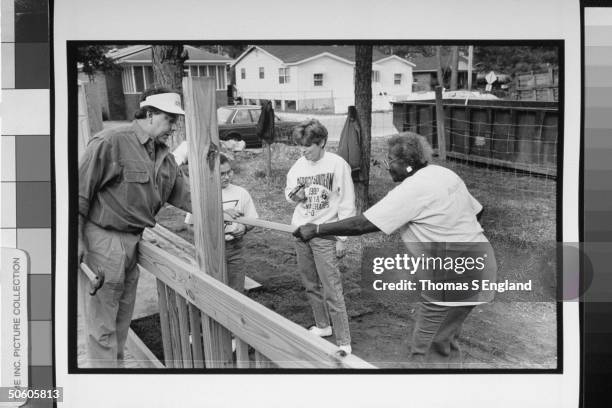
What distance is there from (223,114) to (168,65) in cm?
43

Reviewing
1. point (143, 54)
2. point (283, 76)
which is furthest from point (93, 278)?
point (283, 76)

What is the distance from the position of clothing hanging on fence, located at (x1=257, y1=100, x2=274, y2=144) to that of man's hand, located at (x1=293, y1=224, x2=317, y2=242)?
1.78 ft

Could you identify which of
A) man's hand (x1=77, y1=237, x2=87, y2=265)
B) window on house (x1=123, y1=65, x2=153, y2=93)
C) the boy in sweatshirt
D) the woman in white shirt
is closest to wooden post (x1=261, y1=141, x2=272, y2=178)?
the boy in sweatshirt

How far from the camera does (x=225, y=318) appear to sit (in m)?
3.91

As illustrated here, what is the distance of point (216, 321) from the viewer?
13.0 ft

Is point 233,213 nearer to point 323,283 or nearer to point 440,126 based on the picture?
point 323,283

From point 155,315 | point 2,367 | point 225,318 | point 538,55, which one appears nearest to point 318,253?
point 225,318

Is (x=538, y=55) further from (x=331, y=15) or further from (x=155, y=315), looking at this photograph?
(x=155, y=315)

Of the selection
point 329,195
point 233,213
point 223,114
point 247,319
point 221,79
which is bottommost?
point 247,319

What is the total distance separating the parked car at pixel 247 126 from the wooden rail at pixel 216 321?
720 millimetres

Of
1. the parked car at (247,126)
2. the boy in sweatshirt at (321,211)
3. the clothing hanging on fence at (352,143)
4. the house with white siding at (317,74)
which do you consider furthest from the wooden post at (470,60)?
the parked car at (247,126)

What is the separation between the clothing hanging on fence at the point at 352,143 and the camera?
393 cm

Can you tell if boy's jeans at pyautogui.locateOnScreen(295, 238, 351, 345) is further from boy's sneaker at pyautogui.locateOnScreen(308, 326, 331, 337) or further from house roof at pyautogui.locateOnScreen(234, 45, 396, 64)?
house roof at pyautogui.locateOnScreen(234, 45, 396, 64)

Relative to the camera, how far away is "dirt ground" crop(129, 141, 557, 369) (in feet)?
13.0
